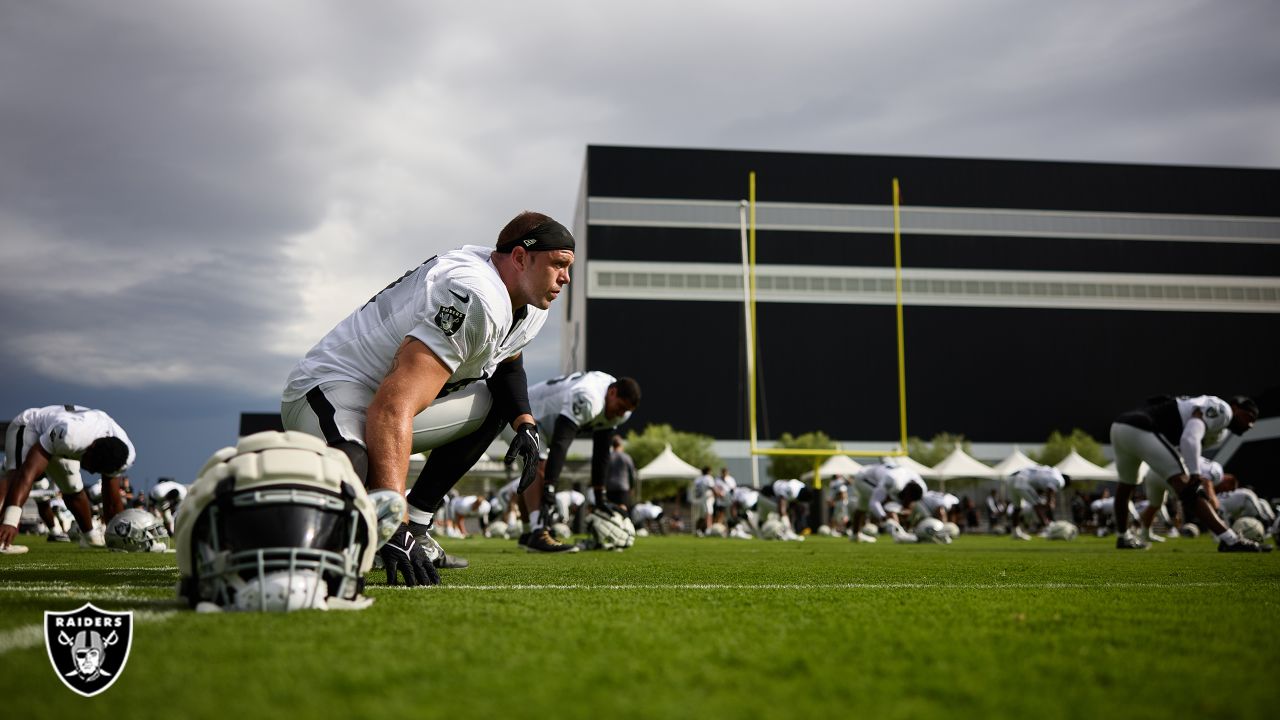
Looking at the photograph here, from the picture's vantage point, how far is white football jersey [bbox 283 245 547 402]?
10.9ft

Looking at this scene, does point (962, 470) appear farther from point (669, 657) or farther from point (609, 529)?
point (669, 657)

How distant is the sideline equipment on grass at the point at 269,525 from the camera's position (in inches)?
90.6

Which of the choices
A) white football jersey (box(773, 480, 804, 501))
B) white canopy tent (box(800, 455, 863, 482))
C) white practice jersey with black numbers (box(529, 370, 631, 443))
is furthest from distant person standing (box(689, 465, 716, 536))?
white practice jersey with black numbers (box(529, 370, 631, 443))

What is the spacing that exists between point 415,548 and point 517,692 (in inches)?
81.7

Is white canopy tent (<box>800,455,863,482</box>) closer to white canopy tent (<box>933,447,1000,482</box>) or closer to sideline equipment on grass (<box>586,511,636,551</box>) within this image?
white canopy tent (<box>933,447,1000,482</box>)

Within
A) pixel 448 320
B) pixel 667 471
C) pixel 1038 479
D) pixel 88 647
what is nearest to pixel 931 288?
pixel 667 471

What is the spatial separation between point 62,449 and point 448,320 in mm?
6572

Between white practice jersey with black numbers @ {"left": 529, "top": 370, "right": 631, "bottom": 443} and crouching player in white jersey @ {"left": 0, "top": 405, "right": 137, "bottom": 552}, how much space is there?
388cm

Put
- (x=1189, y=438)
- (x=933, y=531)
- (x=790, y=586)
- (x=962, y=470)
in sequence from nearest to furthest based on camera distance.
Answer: (x=790, y=586) → (x=1189, y=438) → (x=933, y=531) → (x=962, y=470)

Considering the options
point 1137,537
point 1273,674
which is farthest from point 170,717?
point 1137,537

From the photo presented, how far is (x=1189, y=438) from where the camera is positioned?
9016 mm

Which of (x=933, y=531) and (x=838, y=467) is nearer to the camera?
(x=933, y=531)

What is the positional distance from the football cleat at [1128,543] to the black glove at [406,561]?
922cm

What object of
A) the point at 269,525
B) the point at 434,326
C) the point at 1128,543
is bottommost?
the point at 1128,543
